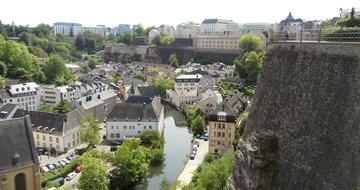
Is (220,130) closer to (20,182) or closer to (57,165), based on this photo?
(57,165)

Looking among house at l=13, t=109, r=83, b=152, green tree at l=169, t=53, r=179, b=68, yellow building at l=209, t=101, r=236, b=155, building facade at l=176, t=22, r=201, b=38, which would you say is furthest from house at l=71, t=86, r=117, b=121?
building facade at l=176, t=22, r=201, b=38

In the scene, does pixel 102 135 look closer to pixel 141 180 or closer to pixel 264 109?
pixel 141 180

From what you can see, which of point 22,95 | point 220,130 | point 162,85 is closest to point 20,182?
point 220,130

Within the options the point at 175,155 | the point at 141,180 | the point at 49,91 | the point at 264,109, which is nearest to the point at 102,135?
the point at 175,155

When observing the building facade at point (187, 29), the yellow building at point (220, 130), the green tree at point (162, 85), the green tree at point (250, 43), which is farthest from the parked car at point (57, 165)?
the building facade at point (187, 29)

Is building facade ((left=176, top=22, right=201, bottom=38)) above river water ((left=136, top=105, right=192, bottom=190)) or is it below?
above

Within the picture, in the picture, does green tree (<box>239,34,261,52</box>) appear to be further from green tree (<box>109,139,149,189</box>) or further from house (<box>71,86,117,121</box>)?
green tree (<box>109,139,149,189</box>)
